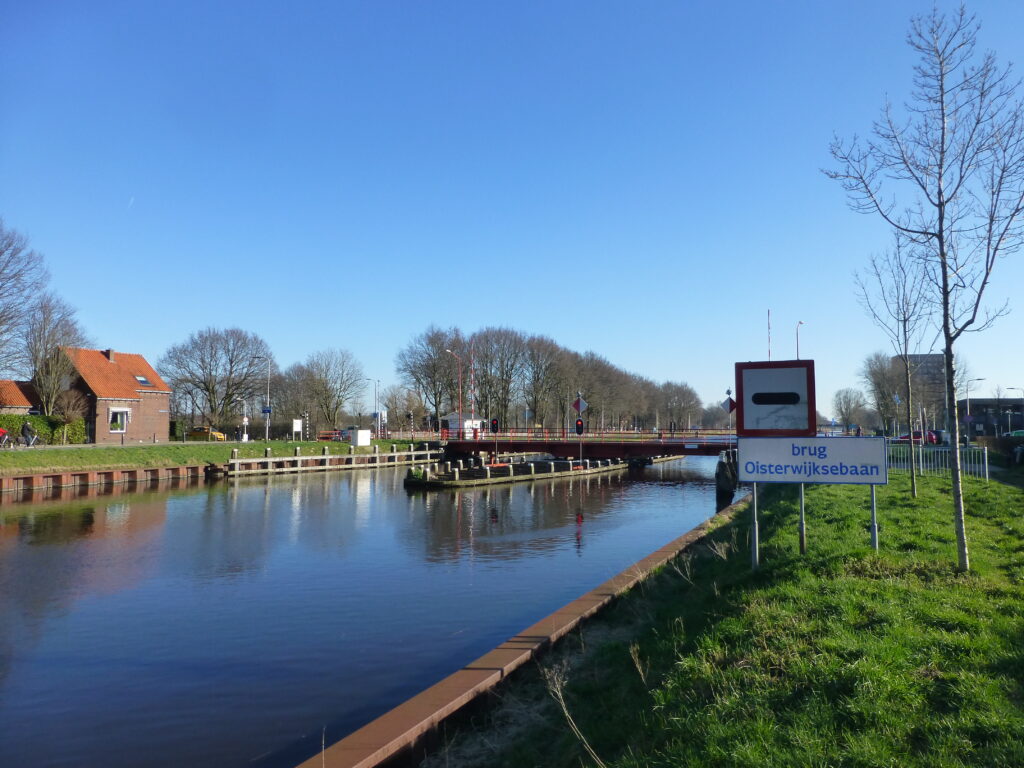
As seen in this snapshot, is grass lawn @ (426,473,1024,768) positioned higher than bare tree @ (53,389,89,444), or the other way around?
bare tree @ (53,389,89,444)

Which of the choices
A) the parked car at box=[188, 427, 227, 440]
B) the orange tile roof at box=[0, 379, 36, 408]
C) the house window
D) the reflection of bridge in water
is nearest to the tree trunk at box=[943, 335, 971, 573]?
the reflection of bridge in water

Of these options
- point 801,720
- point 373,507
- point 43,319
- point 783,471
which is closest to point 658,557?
point 783,471

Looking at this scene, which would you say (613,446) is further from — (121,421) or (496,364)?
(121,421)

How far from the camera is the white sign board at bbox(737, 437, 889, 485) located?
9.06 m

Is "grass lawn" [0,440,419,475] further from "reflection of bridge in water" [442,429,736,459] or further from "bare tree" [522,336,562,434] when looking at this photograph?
"bare tree" [522,336,562,434]

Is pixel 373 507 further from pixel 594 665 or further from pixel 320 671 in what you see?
pixel 594 665

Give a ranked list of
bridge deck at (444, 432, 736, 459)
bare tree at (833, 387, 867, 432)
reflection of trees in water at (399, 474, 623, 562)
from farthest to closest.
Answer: bare tree at (833, 387, 867, 432)
bridge deck at (444, 432, 736, 459)
reflection of trees in water at (399, 474, 623, 562)

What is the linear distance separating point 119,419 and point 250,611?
48747 mm

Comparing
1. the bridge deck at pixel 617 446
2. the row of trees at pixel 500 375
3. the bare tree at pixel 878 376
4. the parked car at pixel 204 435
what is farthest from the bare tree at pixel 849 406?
the parked car at pixel 204 435

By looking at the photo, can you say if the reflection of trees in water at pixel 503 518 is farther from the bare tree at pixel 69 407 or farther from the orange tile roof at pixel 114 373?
the orange tile roof at pixel 114 373

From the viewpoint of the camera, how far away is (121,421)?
176 feet

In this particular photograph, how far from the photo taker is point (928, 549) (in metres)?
9.05

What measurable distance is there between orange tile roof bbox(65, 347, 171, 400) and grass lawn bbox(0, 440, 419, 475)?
37.5 ft

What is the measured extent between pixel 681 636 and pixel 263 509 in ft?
79.8
